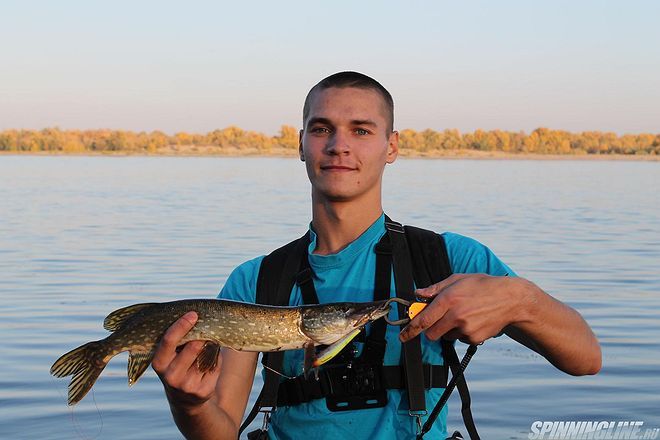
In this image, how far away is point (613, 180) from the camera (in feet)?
184

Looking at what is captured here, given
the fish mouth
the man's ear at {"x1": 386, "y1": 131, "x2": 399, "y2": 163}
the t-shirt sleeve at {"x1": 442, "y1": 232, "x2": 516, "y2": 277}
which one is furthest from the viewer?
the man's ear at {"x1": 386, "y1": 131, "x2": 399, "y2": 163}

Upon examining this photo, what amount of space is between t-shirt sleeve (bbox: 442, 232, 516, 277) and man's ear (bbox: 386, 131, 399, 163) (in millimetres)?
691

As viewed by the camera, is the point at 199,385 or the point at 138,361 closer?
the point at 199,385

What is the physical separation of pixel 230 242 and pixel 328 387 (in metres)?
18.0

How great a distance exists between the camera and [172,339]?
4242 mm

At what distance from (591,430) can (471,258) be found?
4726 mm

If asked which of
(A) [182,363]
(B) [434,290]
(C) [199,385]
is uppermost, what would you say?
(B) [434,290]

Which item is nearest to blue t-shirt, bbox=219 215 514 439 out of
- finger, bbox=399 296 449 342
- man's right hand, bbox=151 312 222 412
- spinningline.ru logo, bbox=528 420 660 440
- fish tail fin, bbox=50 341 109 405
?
man's right hand, bbox=151 312 222 412

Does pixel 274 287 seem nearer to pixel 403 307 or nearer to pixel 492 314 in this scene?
pixel 403 307

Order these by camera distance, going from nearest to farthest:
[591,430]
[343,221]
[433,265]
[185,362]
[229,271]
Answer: [185,362], [433,265], [343,221], [591,430], [229,271]

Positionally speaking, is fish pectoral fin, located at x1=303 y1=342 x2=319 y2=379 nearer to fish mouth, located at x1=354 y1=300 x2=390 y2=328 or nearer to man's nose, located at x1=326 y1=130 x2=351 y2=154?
fish mouth, located at x1=354 y1=300 x2=390 y2=328

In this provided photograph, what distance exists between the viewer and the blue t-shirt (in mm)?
4613

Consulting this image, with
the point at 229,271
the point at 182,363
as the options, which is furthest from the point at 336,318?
the point at 229,271

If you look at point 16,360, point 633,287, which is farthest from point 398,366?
point 633,287
